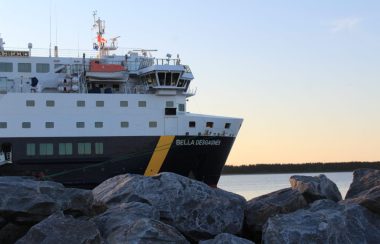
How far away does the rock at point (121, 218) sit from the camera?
27.2 ft

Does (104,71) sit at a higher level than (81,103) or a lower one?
higher

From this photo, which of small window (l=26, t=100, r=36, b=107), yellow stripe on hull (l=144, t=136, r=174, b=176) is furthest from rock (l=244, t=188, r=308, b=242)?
small window (l=26, t=100, r=36, b=107)

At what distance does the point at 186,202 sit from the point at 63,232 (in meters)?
2.52

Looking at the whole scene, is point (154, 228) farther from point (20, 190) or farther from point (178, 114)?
point (178, 114)

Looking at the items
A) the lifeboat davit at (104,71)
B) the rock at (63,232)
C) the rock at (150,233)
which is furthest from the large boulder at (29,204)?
the lifeboat davit at (104,71)

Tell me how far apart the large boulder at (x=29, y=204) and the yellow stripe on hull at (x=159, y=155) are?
66.0 ft

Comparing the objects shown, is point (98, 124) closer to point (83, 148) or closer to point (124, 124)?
point (124, 124)

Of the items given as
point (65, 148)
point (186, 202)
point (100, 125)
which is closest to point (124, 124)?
point (100, 125)

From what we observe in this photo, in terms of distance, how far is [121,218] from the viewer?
8.71m

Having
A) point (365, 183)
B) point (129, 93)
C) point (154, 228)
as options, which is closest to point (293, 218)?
point (154, 228)

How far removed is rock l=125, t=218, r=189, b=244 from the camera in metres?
8.02

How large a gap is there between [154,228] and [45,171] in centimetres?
2202

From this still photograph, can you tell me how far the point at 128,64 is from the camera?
3284 centimetres

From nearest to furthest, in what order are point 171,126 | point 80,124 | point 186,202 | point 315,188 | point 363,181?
point 186,202 < point 315,188 < point 363,181 < point 80,124 < point 171,126
